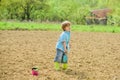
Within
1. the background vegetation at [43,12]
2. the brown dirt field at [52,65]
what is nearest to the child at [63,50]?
the brown dirt field at [52,65]

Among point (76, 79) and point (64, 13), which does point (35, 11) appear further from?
point (76, 79)

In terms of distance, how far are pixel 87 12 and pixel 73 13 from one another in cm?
265

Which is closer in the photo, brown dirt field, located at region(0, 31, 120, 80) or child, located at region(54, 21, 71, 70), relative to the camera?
brown dirt field, located at region(0, 31, 120, 80)

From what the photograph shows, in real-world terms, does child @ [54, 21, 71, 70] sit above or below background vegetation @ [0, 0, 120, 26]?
above

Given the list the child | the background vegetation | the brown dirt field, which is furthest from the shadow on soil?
the background vegetation

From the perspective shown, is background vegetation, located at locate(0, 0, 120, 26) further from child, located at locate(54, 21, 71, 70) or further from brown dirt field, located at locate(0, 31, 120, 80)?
child, located at locate(54, 21, 71, 70)

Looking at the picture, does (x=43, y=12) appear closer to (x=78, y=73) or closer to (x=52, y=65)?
(x=52, y=65)

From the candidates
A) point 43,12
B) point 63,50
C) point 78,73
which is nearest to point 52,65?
point 63,50

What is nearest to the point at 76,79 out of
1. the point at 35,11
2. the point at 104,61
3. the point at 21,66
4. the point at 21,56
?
the point at 21,66

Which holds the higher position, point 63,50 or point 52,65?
point 63,50

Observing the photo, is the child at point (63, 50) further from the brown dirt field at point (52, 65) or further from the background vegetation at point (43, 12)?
the background vegetation at point (43, 12)

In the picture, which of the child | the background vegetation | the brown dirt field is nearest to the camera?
the brown dirt field

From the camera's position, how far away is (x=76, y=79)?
9930 mm

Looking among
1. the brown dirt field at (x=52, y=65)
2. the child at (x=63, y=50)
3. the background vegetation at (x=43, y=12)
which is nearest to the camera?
the brown dirt field at (x=52, y=65)
